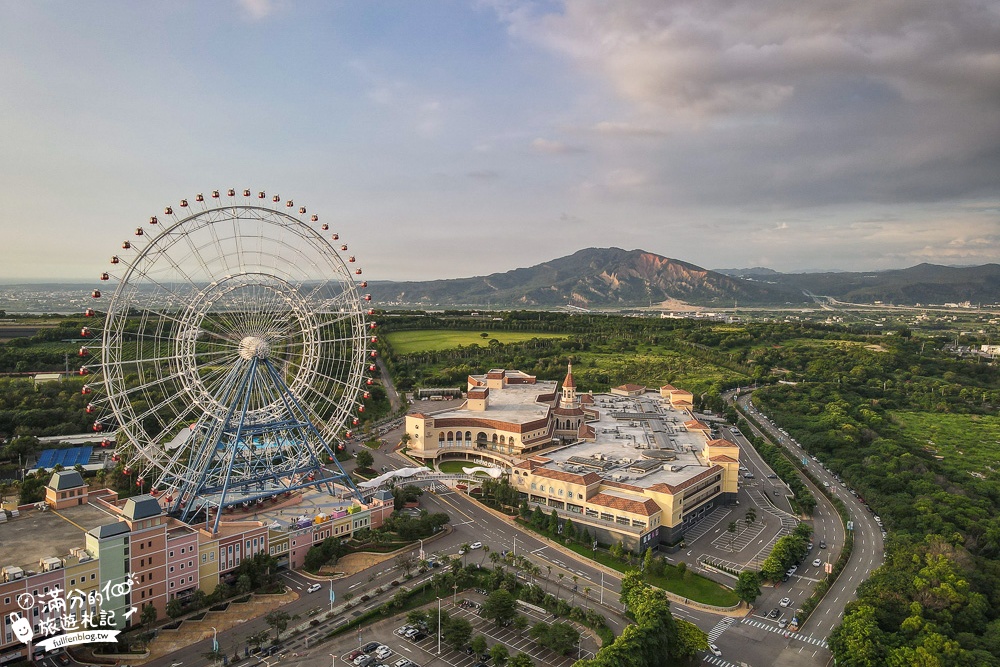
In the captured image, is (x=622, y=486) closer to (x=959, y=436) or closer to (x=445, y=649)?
(x=445, y=649)

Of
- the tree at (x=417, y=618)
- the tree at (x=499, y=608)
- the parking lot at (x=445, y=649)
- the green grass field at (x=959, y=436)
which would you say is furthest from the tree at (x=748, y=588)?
the green grass field at (x=959, y=436)

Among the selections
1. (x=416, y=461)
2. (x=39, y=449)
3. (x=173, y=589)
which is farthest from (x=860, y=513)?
(x=39, y=449)

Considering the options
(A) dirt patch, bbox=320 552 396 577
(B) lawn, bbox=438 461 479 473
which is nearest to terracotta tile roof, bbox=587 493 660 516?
(A) dirt patch, bbox=320 552 396 577

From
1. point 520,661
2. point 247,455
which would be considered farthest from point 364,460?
point 520,661

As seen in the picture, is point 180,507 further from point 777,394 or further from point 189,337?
point 777,394

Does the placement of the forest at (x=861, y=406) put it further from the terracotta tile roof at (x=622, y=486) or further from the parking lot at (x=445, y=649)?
the terracotta tile roof at (x=622, y=486)

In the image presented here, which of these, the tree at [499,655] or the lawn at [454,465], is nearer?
the tree at [499,655]
